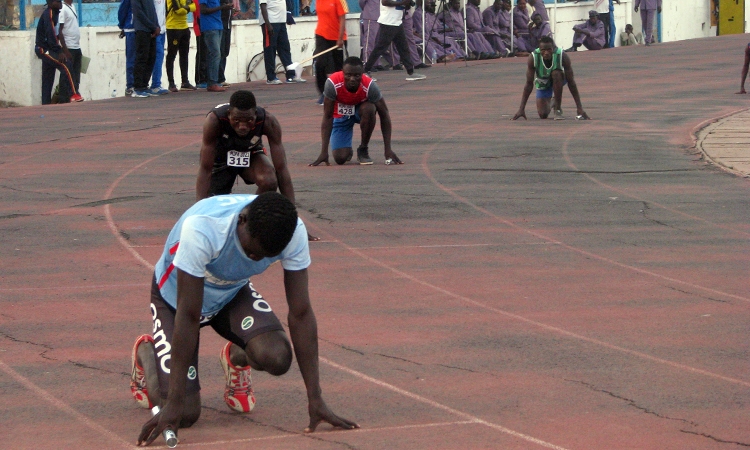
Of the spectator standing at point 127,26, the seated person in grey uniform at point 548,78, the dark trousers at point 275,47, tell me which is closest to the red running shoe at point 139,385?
the seated person in grey uniform at point 548,78

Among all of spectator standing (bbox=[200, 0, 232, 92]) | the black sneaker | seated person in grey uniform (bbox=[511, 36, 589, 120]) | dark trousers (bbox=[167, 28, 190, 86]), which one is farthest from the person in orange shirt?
the black sneaker

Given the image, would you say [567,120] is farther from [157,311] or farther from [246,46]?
[157,311]

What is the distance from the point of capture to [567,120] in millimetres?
17891

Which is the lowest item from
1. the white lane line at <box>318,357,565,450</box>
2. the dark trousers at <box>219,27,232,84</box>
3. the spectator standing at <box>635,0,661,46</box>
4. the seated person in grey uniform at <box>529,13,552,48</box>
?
the white lane line at <box>318,357,565,450</box>

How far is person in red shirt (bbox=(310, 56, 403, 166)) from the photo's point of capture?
507 inches

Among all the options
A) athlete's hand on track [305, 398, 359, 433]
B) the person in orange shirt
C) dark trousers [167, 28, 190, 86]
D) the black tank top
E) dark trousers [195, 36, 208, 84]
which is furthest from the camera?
dark trousers [195, 36, 208, 84]

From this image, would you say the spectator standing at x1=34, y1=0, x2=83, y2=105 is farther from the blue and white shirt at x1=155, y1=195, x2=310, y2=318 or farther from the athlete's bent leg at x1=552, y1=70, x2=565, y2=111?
the blue and white shirt at x1=155, y1=195, x2=310, y2=318

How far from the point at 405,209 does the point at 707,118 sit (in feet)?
28.8

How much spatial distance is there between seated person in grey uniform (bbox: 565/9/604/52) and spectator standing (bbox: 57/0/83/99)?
1892 centimetres

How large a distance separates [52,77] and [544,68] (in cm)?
892

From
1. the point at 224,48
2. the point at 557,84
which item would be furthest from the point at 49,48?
the point at 557,84

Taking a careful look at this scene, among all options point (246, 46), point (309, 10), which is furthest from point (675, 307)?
point (309, 10)

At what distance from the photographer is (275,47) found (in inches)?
929

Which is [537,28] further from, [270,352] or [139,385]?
[270,352]
